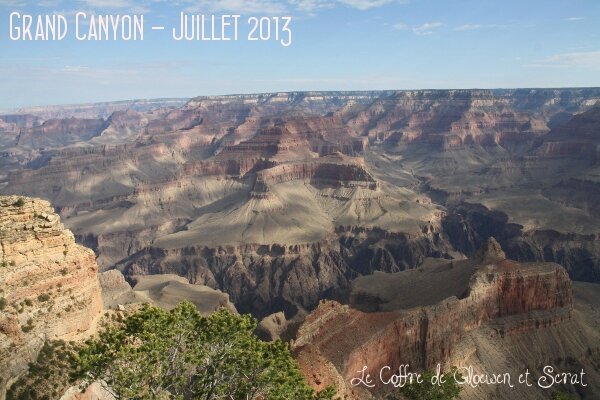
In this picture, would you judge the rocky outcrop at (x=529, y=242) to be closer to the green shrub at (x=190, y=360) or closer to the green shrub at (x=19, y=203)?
the green shrub at (x=190, y=360)

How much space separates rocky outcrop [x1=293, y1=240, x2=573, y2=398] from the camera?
53.0 m

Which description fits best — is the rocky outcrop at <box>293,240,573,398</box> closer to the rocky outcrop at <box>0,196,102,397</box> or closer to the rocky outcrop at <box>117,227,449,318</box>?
the rocky outcrop at <box>0,196,102,397</box>

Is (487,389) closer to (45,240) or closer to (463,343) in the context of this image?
(463,343)

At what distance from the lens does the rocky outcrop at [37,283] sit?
36688 millimetres

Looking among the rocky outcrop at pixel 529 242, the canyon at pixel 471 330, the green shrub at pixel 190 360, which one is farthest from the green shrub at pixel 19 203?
the rocky outcrop at pixel 529 242

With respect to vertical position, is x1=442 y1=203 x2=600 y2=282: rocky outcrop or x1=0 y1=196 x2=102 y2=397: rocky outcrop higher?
x1=0 y1=196 x2=102 y2=397: rocky outcrop

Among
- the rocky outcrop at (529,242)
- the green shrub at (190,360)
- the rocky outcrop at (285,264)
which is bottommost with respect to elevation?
the rocky outcrop at (285,264)

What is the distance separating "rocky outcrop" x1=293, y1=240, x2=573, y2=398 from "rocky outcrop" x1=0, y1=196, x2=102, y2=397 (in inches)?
783

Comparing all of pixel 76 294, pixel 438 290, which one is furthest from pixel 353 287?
pixel 76 294

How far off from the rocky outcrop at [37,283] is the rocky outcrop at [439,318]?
65.2ft

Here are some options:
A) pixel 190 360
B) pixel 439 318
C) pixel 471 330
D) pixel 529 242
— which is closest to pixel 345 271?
pixel 529 242

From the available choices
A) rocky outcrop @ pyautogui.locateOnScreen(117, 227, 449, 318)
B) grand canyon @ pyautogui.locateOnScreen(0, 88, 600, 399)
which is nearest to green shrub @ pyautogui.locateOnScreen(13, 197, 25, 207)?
grand canyon @ pyautogui.locateOnScreen(0, 88, 600, 399)

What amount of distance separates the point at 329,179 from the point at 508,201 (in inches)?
2607

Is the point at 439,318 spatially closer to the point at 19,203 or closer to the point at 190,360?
the point at 190,360
